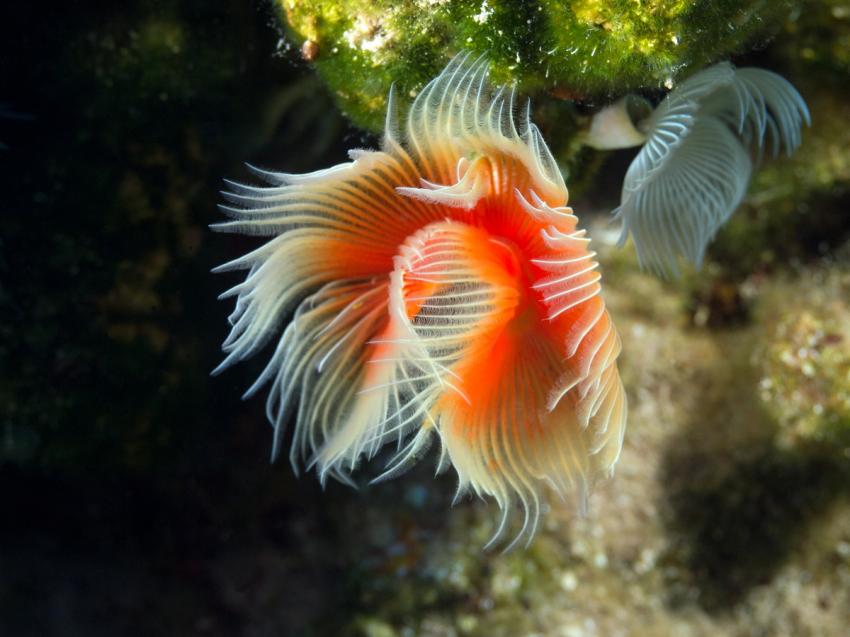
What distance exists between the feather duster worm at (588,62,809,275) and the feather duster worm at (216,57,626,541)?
2.03 ft

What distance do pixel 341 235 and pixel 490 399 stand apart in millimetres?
862

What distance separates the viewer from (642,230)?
10.2 feet

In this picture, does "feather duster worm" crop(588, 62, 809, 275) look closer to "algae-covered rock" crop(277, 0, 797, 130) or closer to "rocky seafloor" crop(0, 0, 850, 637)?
"algae-covered rock" crop(277, 0, 797, 130)

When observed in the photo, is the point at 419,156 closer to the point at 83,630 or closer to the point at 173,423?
the point at 173,423

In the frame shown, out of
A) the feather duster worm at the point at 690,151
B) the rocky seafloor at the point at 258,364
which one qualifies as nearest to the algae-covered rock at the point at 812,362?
the rocky seafloor at the point at 258,364

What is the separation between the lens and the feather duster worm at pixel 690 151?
262cm

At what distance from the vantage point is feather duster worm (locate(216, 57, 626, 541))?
2240mm

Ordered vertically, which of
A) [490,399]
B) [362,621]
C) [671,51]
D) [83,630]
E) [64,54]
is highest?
[64,54]

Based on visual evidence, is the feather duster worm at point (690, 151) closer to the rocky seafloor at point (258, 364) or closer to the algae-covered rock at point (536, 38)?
the algae-covered rock at point (536, 38)

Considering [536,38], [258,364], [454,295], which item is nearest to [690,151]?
[536,38]

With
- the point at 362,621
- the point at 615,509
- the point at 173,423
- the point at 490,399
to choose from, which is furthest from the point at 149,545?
the point at 490,399

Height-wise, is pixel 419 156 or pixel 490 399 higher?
pixel 419 156

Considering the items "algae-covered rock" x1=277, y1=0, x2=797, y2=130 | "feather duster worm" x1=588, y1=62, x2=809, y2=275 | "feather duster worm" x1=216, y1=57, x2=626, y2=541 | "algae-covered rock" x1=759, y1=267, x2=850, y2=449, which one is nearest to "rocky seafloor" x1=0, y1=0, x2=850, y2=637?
"algae-covered rock" x1=759, y1=267, x2=850, y2=449

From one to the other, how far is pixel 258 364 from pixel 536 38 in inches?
114
